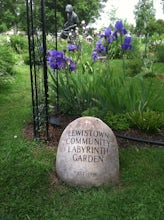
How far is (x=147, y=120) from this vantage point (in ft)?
13.3

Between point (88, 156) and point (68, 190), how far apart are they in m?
0.36

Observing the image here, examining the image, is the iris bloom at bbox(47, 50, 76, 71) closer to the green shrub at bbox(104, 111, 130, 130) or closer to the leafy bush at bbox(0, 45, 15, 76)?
the green shrub at bbox(104, 111, 130, 130)

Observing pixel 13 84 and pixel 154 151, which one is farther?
pixel 13 84

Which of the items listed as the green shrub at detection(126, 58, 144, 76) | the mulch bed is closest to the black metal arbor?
the mulch bed

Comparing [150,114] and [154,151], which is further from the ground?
[150,114]

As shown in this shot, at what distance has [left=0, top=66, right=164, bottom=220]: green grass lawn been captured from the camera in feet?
8.98

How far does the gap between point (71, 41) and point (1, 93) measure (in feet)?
5.92

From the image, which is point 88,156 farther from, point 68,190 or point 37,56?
point 37,56

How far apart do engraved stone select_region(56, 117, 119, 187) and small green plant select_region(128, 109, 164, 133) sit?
0.97 meters

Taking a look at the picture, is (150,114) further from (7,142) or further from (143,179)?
(7,142)

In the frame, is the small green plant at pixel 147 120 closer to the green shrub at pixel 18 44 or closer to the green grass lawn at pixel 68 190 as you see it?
the green grass lawn at pixel 68 190

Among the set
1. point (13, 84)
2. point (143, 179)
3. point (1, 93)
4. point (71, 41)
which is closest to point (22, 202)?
point (143, 179)

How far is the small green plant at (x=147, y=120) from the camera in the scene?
4043 millimetres

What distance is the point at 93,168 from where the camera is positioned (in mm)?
3023
